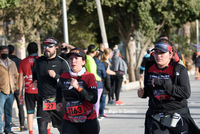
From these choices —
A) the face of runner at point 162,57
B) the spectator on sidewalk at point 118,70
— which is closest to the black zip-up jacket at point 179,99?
the face of runner at point 162,57

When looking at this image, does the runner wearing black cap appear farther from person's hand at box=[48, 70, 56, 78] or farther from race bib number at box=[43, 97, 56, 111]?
race bib number at box=[43, 97, 56, 111]

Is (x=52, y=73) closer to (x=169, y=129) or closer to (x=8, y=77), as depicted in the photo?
(x=169, y=129)

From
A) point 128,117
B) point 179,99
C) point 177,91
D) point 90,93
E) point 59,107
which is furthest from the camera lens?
point 128,117

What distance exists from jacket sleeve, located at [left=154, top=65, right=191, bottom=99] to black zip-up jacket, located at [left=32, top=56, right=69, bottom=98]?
2349 millimetres

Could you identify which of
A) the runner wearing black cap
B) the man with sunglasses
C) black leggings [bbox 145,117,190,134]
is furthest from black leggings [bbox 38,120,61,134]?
black leggings [bbox 145,117,190,134]

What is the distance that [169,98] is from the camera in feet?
14.4

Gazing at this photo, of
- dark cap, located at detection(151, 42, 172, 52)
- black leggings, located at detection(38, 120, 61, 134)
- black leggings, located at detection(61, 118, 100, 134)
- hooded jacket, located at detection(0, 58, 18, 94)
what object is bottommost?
black leggings, located at detection(38, 120, 61, 134)

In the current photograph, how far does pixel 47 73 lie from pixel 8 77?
7.69 feet

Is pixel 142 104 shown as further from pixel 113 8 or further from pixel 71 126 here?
pixel 113 8

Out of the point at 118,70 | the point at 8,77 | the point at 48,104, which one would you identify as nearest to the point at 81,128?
the point at 48,104

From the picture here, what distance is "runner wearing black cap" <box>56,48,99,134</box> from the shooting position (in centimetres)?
474

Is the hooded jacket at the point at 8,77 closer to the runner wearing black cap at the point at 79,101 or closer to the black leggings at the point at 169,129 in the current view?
the runner wearing black cap at the point at 79,101

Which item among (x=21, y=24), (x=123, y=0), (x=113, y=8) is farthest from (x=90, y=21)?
(x=21, y=24)

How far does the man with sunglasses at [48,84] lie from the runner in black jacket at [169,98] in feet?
7.10
